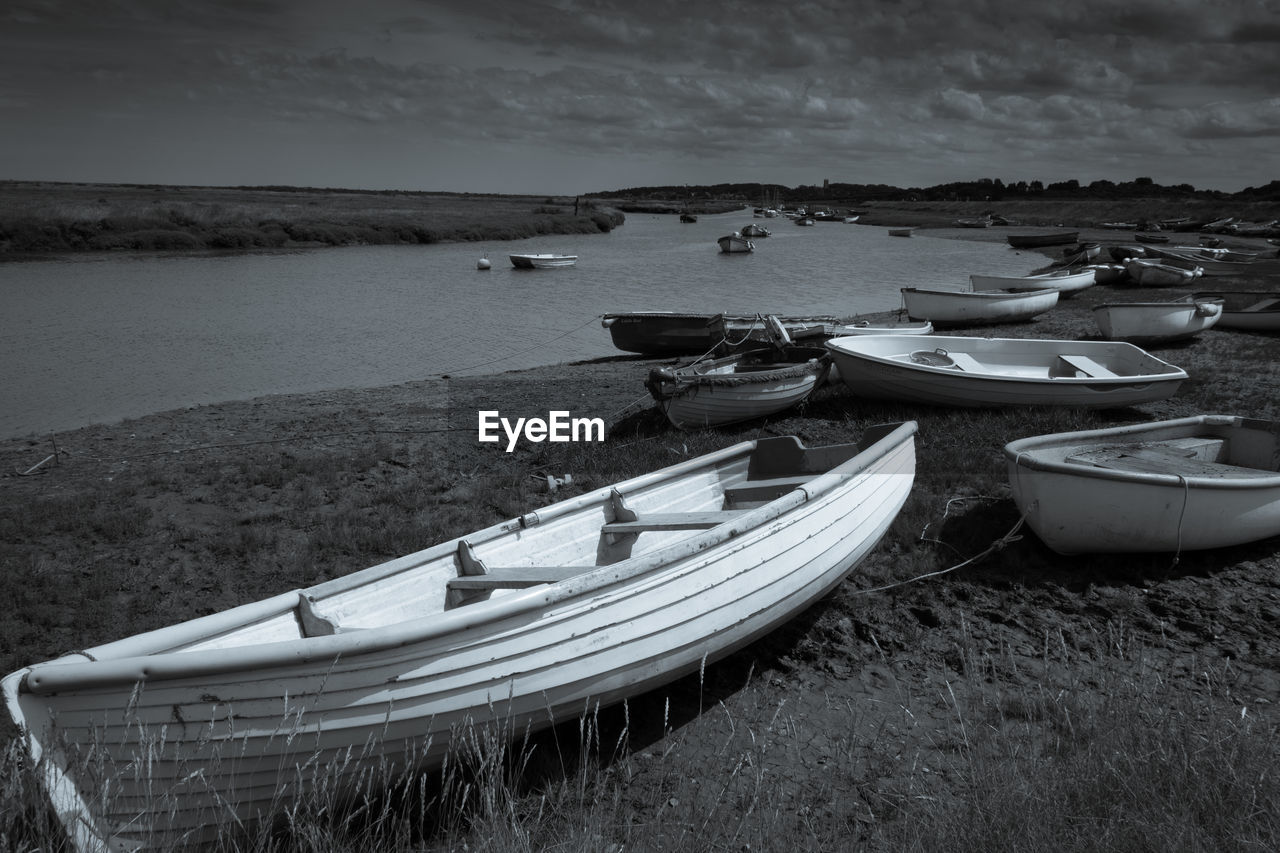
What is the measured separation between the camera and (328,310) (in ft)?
91.0

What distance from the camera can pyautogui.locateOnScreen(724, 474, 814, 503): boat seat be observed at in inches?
265

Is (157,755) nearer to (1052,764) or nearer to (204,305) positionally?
(1052,764)

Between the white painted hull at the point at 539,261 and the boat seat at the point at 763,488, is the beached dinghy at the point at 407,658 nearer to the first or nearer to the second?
the boat seat at the point at 763,488

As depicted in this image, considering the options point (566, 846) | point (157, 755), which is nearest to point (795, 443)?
point (566, 846)

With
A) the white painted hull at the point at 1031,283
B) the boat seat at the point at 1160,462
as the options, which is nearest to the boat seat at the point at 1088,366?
the boat seat at the point at 1160,462

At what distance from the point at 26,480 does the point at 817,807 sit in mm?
9397

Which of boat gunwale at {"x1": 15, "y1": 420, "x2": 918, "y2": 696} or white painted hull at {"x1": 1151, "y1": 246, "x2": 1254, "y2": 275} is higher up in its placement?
white painted hull at {"x1": 1151, "y1": 246, "x2": 1254, "y2": 275}

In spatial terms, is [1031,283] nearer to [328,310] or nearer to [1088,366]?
[1088,366]

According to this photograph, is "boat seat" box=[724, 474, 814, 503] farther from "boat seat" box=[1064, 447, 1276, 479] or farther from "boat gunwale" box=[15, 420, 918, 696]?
"boat seat" box=[1064, 447, 1276, 479]

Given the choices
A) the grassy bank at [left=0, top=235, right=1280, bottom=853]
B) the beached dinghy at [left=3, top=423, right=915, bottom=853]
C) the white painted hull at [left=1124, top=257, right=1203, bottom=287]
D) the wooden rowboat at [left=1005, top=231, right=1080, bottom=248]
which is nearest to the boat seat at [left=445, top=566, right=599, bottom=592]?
the beached dinghy at [left=3, top=423, right=915, bottom=853]

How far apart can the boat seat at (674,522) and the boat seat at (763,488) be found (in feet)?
3.48

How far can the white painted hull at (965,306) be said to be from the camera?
65.2 feet

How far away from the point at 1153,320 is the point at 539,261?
Answer: 2928 cm

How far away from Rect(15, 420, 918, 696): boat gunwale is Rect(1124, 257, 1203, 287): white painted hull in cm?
2434
